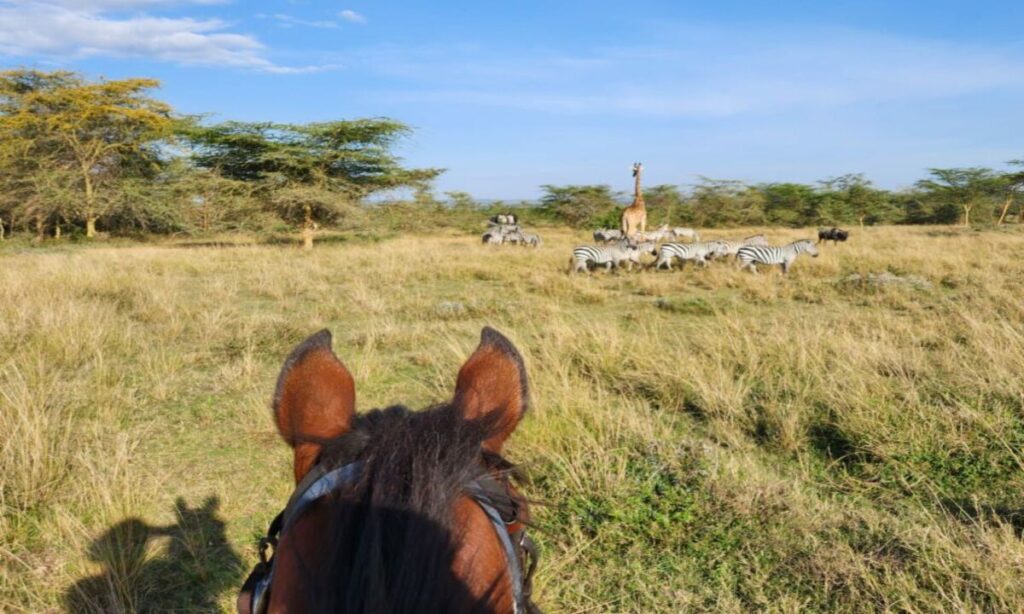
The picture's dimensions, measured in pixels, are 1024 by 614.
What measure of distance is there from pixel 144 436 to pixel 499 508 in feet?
13.3

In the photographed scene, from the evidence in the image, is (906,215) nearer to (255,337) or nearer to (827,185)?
(827,185)

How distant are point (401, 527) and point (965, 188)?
139 feet

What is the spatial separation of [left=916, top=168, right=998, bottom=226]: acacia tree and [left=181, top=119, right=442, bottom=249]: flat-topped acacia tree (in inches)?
1213

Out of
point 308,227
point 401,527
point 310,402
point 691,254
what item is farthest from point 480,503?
point 308,227

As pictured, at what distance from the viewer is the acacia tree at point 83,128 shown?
2202cm

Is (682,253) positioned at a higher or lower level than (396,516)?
higher

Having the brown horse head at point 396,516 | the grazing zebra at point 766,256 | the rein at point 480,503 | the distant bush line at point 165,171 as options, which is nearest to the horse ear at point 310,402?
the brown horse head at point 396,516

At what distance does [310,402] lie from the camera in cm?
124

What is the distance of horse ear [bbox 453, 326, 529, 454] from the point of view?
1.26m

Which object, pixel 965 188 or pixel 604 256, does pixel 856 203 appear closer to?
pixel 965 188

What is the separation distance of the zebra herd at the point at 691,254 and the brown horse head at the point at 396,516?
40.3 feet

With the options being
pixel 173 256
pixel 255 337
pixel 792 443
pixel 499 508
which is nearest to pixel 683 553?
pixel 792 443

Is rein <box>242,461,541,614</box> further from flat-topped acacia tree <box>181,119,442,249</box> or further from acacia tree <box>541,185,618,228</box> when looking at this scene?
acacia tree <box>541,185,618,228</box>

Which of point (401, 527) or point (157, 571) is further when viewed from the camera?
point (157, 571)
